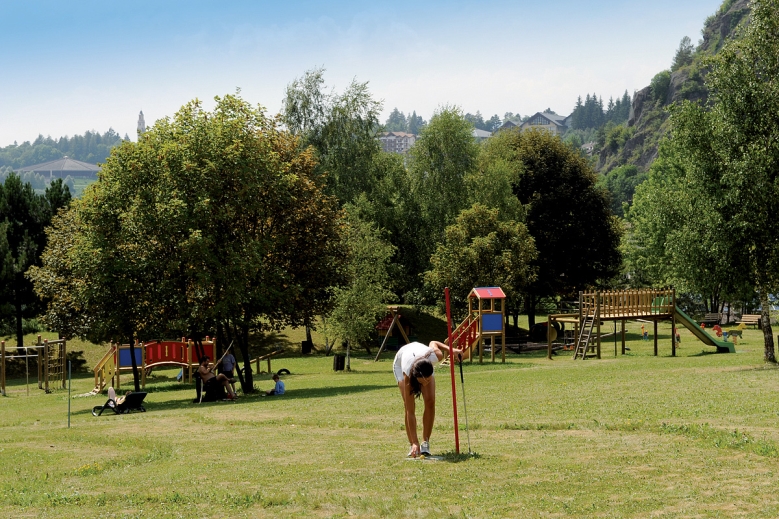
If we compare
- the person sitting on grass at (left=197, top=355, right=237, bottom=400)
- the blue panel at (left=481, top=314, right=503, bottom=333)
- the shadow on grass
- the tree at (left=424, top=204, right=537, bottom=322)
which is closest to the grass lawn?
the shadow on grass

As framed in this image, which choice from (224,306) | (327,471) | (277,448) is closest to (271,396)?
(224,306)

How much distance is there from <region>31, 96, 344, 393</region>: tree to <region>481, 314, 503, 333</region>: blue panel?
1356 cm

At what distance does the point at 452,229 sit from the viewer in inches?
2458

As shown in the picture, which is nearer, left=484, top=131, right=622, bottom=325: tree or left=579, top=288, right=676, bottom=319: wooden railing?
left=579, top=288, right=676, bottom=319: wooden railing

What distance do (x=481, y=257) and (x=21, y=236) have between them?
32089 millimetres

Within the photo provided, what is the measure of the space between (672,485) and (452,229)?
4977 centimetres

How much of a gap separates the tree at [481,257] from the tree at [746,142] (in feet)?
81.0

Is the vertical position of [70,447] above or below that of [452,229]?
below

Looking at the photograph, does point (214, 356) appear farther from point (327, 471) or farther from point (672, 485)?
point (672, 485)

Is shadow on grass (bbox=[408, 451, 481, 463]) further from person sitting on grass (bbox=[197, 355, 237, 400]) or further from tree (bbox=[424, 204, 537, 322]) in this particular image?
tree (bbox=[424, 204, 537, 322])

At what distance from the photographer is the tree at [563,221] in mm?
74438

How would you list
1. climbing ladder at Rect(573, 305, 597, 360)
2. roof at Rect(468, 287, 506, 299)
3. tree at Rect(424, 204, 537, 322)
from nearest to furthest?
climbing ladder at Rect(573, 305, 597, 360) → roof at Rect(468, 287, 506, 299) → tree at Rect(424, 204, 537, 322)

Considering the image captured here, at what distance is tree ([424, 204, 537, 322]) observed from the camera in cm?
6081

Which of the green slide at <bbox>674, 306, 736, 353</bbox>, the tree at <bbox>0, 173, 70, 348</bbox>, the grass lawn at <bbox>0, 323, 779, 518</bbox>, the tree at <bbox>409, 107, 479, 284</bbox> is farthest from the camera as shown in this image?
the tree at <bbox>409, 107, 479, 284</bbox>
